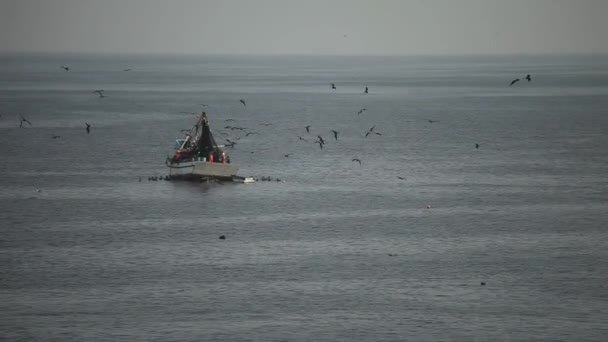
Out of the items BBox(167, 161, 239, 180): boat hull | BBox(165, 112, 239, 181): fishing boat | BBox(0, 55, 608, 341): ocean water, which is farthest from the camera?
BBox(167, 161, 239, 180): boat hull

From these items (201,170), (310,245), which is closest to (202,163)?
(201,170)

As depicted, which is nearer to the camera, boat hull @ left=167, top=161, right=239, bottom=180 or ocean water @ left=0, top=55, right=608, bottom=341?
ocean water @ left=0, top=55, right=608, bottom=341

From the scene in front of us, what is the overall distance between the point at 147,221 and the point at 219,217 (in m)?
5.56

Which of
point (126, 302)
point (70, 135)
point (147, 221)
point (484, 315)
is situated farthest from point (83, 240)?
point (70, 135)

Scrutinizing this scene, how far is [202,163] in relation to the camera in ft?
346

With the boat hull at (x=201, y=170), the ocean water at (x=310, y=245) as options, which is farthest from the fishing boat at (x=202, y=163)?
the ocean water at (x=310, y=245)

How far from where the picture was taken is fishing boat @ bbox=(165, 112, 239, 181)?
105 meters

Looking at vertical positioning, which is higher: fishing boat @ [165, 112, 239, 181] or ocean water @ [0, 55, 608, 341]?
fishing boat @ [165, 112, 239, 181]

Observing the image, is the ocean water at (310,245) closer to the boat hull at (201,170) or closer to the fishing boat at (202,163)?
the boat hull at (201,170)

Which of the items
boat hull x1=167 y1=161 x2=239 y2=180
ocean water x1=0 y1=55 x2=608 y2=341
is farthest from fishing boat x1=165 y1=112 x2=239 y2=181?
ocean water x1=0 y1=55 x2=608 y2=341

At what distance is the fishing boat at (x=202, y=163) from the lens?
10500cm

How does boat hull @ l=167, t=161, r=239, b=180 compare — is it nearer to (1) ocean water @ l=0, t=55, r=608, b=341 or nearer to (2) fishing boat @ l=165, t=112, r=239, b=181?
(2) fishing boat @ l=165, t=112, r=239, b=181

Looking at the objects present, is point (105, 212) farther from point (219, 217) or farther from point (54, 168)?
point (54, 168)

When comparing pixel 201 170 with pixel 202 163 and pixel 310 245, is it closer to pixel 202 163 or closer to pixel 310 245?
pixel 202 163
